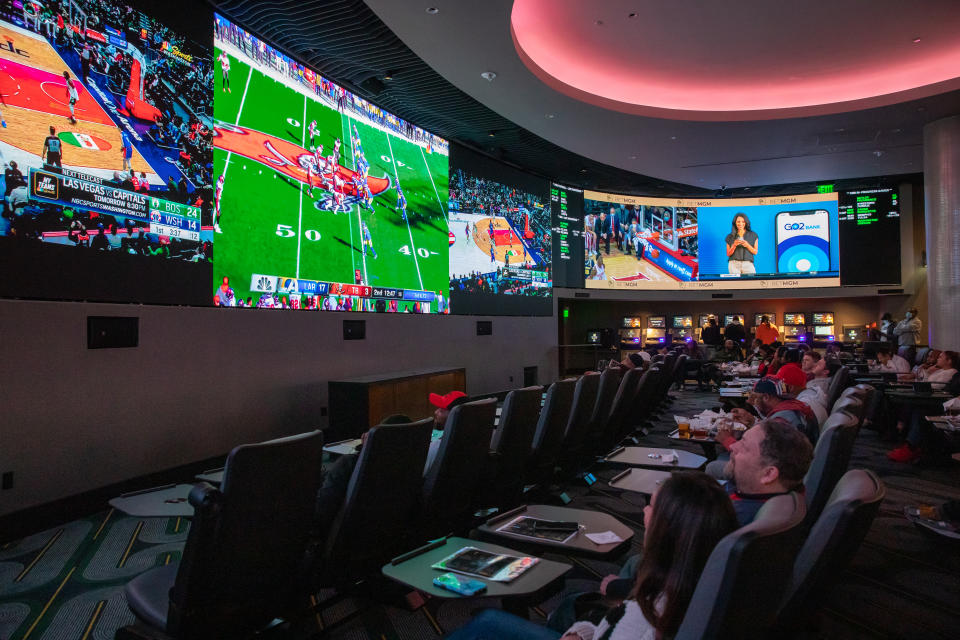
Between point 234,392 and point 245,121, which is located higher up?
point 245,121

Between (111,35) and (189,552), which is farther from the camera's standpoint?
(111,35)

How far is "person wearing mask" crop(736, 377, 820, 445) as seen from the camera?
367cm

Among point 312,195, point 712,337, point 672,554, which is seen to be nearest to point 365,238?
point 312,195

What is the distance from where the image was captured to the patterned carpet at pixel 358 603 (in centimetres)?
260

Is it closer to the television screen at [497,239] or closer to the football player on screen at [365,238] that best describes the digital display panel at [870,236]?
the television screen at [497,239]

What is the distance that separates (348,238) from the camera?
7105mm

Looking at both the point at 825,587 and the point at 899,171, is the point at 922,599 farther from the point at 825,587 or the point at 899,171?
the point at 899,171

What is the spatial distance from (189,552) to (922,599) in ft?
11.1

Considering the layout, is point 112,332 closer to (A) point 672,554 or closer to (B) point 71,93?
(B) point 71,93

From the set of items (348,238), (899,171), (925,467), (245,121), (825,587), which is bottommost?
(925,467)

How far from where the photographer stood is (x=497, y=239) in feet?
34.4

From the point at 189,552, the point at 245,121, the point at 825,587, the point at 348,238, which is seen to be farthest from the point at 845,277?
the point at 189,552

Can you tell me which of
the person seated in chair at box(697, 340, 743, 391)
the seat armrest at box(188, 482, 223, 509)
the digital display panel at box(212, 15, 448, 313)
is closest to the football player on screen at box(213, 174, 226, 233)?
the digital display panel at box(212, 15, 448, 313)

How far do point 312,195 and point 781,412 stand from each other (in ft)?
17.1
